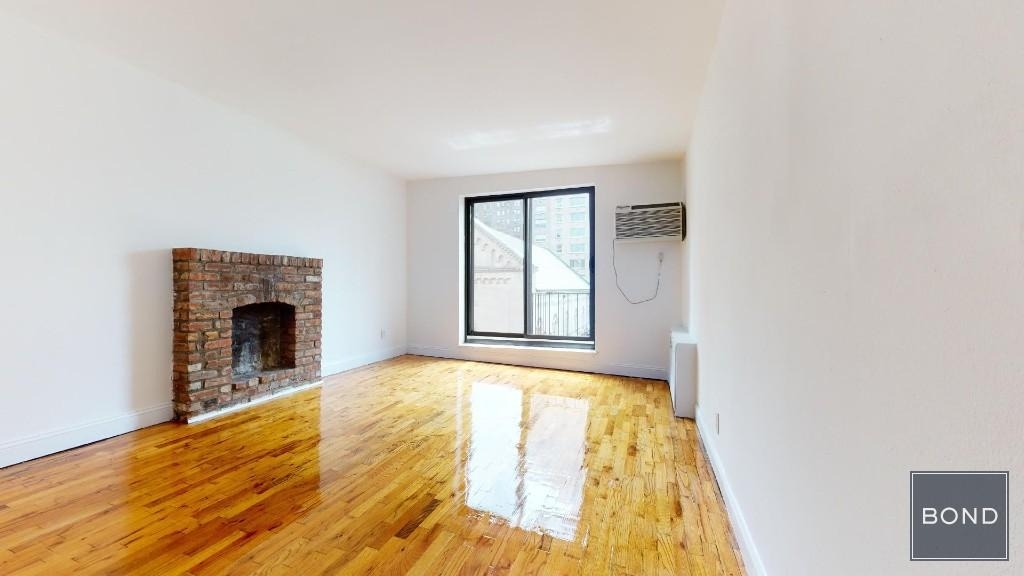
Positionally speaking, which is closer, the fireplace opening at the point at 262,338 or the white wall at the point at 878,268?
the white wall at the point at 878,268

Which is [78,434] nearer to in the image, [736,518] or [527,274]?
[736,518]

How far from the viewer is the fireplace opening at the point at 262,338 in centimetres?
369

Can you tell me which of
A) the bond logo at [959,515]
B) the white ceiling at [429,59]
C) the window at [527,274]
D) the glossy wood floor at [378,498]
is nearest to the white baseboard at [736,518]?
the glossy wood floor at [378,498]

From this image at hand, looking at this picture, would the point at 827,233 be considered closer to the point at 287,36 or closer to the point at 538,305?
the point at 287,36

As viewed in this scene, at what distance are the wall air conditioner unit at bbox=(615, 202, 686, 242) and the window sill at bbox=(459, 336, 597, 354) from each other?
1.43m

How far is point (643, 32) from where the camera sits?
234cm

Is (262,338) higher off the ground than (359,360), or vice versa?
(262,338)

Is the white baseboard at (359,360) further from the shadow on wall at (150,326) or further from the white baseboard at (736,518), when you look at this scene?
the white baseboard at (736,518)

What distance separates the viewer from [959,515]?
56 centimetres

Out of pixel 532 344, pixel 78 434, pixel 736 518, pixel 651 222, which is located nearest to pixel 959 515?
pixel 736 518

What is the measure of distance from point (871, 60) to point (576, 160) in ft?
13.5

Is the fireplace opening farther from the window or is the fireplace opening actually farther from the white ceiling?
the window

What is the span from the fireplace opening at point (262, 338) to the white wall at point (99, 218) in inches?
22.8

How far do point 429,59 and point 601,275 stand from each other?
312cm
